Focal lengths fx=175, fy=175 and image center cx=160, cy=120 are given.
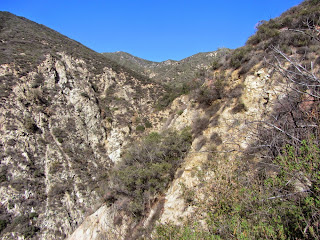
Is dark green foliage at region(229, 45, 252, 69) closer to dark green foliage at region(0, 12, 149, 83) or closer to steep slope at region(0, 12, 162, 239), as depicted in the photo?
steep slope at region(0, 12, 162, 239)

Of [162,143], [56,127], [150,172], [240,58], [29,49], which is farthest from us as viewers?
[29,49]

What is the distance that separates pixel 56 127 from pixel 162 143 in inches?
749

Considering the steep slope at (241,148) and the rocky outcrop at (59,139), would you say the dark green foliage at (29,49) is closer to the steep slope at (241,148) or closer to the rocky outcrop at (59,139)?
the rocky outcrop at (59,139)

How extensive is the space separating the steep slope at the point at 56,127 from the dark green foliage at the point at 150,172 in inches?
185

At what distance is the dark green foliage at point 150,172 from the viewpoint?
1002 cm

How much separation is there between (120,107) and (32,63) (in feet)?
51.9

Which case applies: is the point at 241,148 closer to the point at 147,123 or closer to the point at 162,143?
the point at 162,143

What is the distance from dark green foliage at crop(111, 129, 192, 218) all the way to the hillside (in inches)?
3.1

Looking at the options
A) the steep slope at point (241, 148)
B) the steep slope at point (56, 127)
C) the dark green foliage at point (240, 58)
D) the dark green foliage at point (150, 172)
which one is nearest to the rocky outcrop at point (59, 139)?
the steep slope at point (56, 127)

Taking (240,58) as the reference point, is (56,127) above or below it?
below

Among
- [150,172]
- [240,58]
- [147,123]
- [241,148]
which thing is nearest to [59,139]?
[147,123]

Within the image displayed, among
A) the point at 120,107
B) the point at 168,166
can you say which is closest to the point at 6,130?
the point at 120,107

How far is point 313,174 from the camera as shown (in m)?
2.51

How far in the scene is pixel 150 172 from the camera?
10586mm
